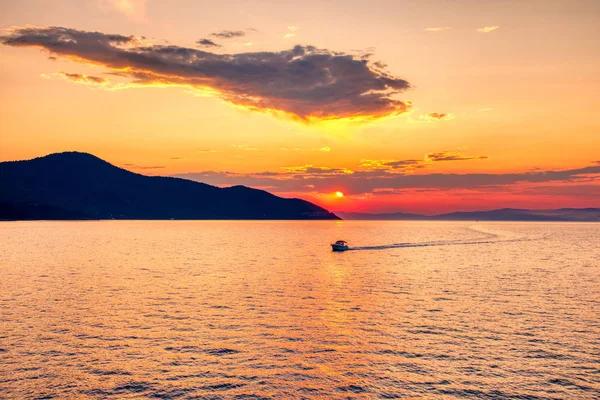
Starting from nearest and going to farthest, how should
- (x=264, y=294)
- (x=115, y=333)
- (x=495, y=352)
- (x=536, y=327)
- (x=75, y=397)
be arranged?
1. (x=75, y=397)
2. (x=495, y=352)
3. (x=115, y=333)
4. (x=536, y=327)
5. (x=264, y=294)

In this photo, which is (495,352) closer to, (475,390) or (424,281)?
(475,390)

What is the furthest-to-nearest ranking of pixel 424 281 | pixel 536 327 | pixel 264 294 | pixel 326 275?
pixel 326 275 → pixel 424 281 → pixel 264 294 → pixel 536 327

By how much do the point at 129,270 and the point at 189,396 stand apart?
7854cm

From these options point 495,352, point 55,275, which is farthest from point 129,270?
point 495,352

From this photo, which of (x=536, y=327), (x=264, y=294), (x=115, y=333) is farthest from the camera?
(x=264, y=294)

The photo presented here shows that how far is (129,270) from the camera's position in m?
103

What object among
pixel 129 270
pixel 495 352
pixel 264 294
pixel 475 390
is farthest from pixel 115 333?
pixel 129 270

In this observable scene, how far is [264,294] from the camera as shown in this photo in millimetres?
72000

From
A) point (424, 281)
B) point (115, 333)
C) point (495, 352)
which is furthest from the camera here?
point (424, 281)

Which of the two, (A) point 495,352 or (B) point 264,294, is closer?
(A) point 495,352

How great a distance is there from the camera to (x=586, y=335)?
47.7m

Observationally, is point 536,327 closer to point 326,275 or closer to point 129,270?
point 326,275

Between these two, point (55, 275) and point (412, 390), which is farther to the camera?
point (55, 275)

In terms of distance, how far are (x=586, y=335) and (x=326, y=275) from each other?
56942 millimetres
